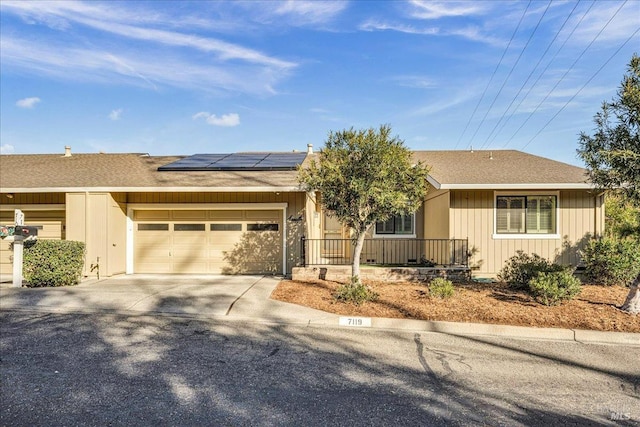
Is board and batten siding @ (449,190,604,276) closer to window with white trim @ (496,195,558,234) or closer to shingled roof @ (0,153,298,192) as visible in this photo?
window with white trim @ (496,195,558,234)

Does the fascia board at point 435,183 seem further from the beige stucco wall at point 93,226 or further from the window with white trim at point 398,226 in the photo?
the beige stucco wall at point 93,226

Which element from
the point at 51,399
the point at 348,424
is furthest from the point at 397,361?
the point at 51,399

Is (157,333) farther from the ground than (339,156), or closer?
closer

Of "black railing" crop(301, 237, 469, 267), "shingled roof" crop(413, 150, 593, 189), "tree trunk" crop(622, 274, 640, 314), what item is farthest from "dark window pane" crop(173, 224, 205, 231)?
"tree trunk" crop(622, 274, 640, 314)

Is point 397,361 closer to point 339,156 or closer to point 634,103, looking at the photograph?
point 339,156

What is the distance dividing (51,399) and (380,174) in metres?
6.67

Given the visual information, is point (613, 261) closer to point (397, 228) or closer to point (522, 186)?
point (522, 186)

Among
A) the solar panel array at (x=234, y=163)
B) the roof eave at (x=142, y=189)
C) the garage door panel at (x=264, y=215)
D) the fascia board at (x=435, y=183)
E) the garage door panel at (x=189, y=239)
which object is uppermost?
the solar panel array at (x=234, y=163)

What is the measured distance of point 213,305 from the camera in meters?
8.41

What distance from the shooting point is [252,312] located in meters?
7.96

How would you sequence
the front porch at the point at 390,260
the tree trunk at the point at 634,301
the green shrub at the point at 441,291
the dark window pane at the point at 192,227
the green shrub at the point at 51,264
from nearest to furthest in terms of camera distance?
the tree trunk at the point at 634,301
the green shrub at the point at 441,291
the green shrub at the point at 51,264
the front porch at the point at 390,260
the dark window pane at the point at 192,227

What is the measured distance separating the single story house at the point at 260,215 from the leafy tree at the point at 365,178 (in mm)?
2138

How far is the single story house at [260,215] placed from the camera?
11.9m

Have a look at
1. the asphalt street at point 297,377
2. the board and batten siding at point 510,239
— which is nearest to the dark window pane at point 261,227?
the board and batten siding at point 510,239
